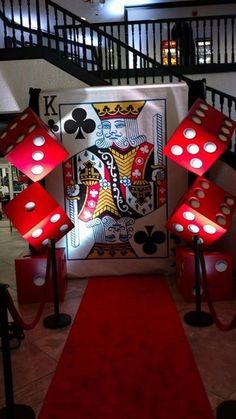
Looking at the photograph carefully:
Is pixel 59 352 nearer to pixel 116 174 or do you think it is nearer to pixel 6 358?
pixel 6 358

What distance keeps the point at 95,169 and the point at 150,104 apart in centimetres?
105

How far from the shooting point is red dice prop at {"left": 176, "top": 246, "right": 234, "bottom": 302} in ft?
12.5

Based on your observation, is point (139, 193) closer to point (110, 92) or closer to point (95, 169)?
point (95, 169)

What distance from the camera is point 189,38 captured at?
7832 millimetres

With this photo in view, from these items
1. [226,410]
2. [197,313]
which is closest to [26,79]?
[197,313]


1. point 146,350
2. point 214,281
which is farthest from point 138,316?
point 214,281

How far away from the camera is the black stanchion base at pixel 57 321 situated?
3365mm

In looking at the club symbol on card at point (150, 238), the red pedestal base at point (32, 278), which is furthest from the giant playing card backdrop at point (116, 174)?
the red pedestal base at point (32, 278)

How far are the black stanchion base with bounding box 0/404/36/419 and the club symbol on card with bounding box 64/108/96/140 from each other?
3.12 meters

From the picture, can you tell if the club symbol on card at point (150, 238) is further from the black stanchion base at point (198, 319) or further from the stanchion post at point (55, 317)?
the stanchion post at point (55, 317)

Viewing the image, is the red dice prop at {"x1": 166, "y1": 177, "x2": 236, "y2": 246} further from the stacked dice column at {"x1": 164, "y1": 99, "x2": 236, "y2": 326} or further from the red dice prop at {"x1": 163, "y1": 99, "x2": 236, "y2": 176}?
the red dice prop at {"x1": 163, "y1": 99, "x2": 236, "y2": 176}

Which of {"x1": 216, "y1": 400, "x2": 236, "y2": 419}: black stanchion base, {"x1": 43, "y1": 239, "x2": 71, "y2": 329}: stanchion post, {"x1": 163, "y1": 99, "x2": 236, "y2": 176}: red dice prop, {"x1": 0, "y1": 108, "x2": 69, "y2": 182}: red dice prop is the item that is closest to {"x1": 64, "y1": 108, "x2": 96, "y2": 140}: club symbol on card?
{"x1": 0, "y1": 108, "x2": 69, "y2": 182}: red dice prop

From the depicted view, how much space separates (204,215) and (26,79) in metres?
3.09

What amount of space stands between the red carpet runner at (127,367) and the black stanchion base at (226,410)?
5cm
